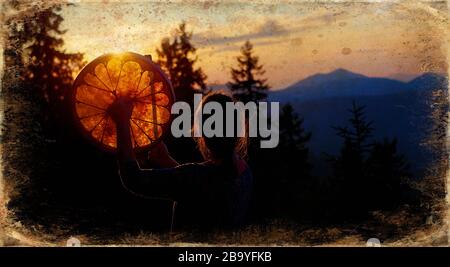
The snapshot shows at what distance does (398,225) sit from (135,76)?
4.99m

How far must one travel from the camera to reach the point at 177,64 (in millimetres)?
14898

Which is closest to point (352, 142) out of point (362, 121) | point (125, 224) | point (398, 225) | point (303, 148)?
point (362, 121)

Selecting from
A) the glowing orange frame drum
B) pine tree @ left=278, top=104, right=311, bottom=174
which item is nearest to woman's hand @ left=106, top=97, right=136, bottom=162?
the glowing orange frame drum

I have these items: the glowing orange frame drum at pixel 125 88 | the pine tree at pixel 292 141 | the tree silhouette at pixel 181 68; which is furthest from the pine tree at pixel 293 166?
the glowing orange frame drum at pixel 125 88

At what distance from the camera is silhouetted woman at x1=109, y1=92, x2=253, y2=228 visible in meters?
2.13

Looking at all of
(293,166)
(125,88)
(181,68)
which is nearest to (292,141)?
(293,166)

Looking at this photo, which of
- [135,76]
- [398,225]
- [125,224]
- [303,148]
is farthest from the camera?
[303,148]

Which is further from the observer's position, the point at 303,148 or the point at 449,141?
the point at 303,148

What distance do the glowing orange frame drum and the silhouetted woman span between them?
0.95 metres

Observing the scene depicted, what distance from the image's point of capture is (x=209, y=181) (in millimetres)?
2271

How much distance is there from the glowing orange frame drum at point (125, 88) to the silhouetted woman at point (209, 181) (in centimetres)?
95

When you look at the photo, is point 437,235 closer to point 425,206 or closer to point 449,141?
point 425,206

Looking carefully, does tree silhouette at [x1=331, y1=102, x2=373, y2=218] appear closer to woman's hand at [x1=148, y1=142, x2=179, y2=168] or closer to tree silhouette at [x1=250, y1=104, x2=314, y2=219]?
tree silhouette at [x1=250, y1=104, x2=314, y2=219]

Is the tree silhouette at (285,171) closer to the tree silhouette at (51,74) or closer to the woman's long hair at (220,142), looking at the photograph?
the tree silhouette at (51,74)
